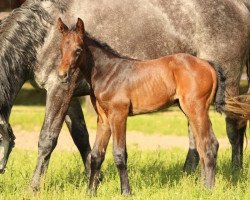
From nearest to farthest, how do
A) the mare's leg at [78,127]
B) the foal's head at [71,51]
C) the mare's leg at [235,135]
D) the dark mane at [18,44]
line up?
1. the foal's head at [71,51]
2. the dark mane at [18,44]
3. the mare's leg at [78,127]
4. the mare's leg at [235,135]

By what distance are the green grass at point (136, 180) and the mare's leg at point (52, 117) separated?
21 centimetres

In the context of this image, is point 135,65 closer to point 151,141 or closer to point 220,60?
point 220,60

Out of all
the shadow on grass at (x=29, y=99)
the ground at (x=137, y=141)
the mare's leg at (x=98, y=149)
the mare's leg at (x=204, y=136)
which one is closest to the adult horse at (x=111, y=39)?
the mare's leg at (x=98, y=149)

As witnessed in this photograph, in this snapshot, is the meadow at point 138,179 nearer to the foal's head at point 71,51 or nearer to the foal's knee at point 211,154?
the foal's knee at point 211,154

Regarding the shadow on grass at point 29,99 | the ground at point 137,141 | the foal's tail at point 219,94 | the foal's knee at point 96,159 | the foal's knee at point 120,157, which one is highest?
the foal's tail at point 219,94

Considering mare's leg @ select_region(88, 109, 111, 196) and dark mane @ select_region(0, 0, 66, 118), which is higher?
dark mane @ select_region(0, 0, 66, 118)

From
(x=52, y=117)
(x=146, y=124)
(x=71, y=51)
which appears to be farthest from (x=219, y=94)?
(x=146, y=124)

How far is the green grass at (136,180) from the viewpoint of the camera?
5914 millimetres

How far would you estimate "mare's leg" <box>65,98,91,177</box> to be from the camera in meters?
7.40

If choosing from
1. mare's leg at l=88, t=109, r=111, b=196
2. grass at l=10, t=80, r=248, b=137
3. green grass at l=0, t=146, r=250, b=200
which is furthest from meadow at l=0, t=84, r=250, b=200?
grass at l=10, t=80, r=248, b=137

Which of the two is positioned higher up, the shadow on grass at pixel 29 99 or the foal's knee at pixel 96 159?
the foal's knee at pixel 96 159

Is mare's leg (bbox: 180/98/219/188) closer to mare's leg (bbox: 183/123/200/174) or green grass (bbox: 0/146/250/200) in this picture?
green grass (bbox: 0/146/250/200)

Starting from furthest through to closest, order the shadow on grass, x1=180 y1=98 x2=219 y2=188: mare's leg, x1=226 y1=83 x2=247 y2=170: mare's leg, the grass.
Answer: the shadow on grass
the grass
x1=226 y1=83 x2=247 y2=170: mare's leg
x1=180 y1=98 x2=219 y2=188: mare's leg

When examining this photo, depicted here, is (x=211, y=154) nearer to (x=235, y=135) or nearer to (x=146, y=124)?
(x=235, y=135)
